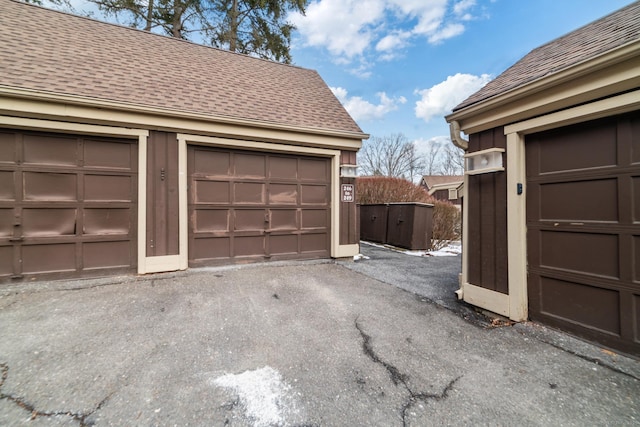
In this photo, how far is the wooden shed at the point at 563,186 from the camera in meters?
2.40

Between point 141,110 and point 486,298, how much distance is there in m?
5.92

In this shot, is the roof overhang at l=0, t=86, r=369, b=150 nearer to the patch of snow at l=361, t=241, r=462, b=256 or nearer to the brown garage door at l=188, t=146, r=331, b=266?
the brown garage door at l=188, t=146, r=331, b=266

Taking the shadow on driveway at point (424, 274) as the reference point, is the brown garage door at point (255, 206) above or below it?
above

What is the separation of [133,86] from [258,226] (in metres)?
3.35

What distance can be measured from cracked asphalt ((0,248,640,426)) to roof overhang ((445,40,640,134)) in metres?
2.44

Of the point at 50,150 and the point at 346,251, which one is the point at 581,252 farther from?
the point at 50,150

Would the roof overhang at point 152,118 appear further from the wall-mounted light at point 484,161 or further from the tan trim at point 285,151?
the wall-mounted light at point 484,161

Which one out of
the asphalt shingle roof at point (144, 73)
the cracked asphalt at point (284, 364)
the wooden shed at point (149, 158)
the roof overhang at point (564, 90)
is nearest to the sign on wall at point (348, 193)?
the wooden shed at point (149, 158)

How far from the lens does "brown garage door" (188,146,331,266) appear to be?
4949 mm

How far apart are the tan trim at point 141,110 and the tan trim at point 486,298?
12.7ft

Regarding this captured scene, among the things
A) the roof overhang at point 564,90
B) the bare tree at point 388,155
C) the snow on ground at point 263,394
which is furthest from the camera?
the bare tree at point 388,155

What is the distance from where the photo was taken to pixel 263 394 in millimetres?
1921

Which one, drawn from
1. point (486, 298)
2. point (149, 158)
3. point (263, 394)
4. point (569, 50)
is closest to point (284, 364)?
point (263, 394)

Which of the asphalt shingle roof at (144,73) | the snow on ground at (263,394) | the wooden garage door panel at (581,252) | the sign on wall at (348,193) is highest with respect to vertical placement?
the asphalt shingle roof at (144,73)
